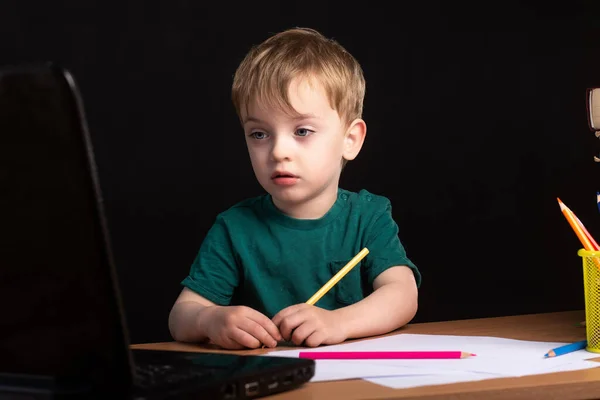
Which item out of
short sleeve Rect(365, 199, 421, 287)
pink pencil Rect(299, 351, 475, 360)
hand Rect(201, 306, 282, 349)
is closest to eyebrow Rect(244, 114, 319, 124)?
short sleeve Rect(365, 199, 421, 287)

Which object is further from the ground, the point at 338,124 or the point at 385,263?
the point at 338,124

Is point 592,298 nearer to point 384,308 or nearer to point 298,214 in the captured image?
point 384,308

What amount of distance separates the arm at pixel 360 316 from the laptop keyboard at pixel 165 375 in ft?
1.15

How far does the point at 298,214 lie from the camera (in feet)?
5.62

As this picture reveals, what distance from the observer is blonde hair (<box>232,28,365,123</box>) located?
157 centimetres

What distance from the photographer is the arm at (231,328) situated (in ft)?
4.18

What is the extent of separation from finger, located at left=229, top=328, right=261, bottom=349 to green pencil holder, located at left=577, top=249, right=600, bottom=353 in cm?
45

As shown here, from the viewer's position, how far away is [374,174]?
2.55 metres

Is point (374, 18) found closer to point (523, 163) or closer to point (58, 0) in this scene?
point (523, 163)

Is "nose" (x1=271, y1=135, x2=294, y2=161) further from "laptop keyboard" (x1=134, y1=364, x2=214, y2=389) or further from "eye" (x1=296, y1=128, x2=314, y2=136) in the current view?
"laptop keyboard" (x1=134, y1=364, x2=214, y2=389)

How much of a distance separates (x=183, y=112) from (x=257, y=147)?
0.89 metres

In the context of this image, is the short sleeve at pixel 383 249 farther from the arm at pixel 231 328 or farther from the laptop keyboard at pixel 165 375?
the laptop keyboard at pixel 165 375

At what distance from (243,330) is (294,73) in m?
0.52

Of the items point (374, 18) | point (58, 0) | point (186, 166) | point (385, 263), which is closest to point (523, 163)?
point (374, 18)
